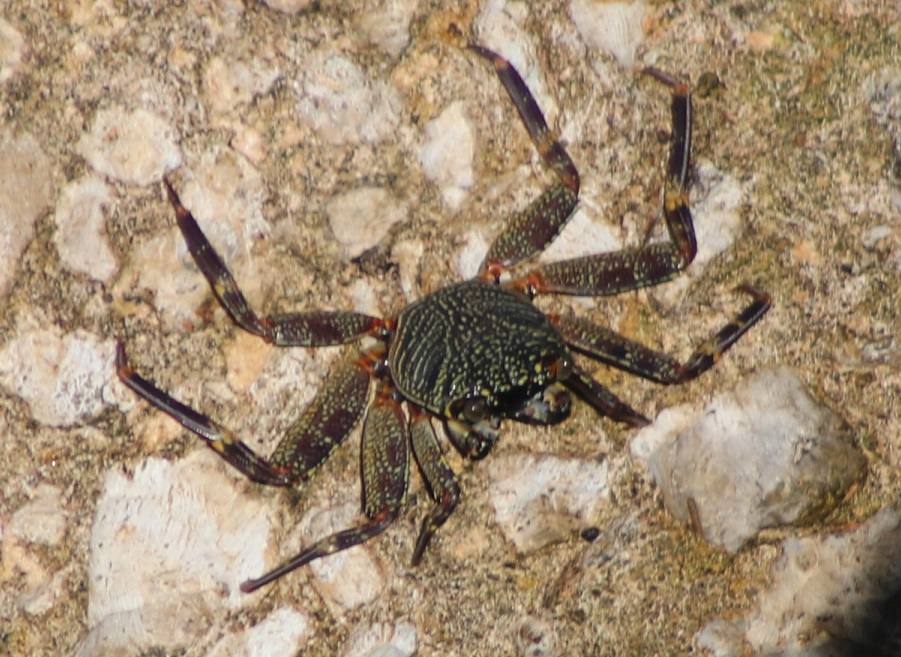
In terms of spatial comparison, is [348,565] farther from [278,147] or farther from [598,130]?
[598,130]

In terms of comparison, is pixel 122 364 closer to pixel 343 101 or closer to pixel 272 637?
pixel 272 637

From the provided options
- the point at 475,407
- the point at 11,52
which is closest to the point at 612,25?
the point at 475,407

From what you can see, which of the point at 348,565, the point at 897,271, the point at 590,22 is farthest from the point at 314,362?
the point at 897,271

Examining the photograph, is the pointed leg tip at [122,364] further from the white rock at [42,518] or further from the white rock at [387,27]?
the white rock at [387,27]

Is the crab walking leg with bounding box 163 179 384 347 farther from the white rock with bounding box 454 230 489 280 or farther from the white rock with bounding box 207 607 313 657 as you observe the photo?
the white rock with bounding box 207 607 313 657

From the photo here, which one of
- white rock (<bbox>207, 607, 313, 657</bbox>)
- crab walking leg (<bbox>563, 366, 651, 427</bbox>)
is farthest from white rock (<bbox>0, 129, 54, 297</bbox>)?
crab walking leg (<bbox>563, 366, 651, 427</bbox>)
